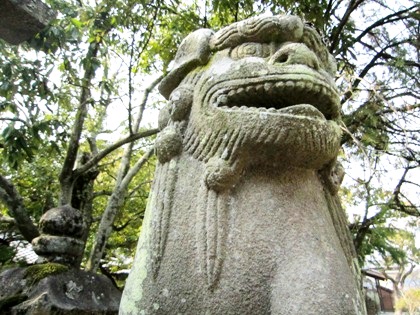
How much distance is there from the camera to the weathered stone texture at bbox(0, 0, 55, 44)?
1669mm

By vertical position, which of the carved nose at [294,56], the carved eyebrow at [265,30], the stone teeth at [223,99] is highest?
the carved eyebrow at [265,30]

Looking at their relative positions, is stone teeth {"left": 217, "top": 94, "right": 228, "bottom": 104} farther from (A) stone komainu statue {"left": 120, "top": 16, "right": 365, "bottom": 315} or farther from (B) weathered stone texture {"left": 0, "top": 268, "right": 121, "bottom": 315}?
(B) weathered stone texture {"left": 0, "top": 268, "right": 121, "bottom": 315}

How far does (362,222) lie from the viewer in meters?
5.34

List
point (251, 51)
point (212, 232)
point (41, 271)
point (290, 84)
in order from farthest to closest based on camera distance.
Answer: point (41, 271) < point (251, 51) < point (290, 84) < point (212, 232)

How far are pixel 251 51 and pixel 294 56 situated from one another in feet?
0.79

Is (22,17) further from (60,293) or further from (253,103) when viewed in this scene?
(60,293)

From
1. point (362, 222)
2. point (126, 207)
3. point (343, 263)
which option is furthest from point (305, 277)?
point (126, 207)

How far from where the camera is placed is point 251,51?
192cm

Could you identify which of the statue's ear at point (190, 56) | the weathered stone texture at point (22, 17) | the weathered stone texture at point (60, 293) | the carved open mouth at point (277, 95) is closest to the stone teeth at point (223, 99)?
the carved open mouth at point (277, 95)

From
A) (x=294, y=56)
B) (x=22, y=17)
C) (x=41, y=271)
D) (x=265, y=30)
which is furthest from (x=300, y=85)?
(x=41, y=271)

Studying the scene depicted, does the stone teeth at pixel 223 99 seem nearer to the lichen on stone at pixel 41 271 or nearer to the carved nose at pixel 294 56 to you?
the carved nose at pixel 294 56

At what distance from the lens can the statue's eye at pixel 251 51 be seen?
6.27ft

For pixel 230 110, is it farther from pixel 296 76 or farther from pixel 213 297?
pixel 213 297

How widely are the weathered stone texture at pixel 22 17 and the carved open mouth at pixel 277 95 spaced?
0.81 meters
